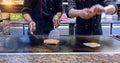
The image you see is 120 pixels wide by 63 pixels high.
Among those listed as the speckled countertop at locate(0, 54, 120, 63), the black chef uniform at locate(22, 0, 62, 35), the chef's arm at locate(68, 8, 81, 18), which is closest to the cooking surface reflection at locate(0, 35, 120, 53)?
the speckled countertop at locate(0, 54, 120, 63)

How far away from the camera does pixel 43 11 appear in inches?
79.8

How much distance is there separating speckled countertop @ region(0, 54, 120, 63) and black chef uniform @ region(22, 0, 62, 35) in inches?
38.7

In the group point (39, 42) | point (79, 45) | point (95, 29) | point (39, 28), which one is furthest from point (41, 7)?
point (79, 45)

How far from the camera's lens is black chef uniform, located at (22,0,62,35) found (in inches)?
79.4

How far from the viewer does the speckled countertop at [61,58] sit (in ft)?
3.25

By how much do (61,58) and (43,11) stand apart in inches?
41.8

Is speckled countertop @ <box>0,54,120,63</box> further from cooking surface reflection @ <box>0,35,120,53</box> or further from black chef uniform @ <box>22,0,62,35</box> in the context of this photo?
black chef uniform @ <box>22,0,62,35</box>

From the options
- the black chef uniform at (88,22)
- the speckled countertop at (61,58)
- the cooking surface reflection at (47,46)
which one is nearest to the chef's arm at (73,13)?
the black chef uniform at (88,22)

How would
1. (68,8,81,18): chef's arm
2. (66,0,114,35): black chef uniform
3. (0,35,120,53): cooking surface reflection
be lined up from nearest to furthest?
(0,35,120,53): cooking surface reflection
(68,8,81,18): chef's arm
(66,0,114,35): black chef uniform

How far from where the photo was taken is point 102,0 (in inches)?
80.1

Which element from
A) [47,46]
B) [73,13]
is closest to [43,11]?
[73,13]

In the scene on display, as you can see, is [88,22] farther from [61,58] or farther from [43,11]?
[61,58]

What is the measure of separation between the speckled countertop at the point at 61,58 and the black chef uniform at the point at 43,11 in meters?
0.98

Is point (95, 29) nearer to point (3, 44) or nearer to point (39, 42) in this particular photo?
point (39, 42)
